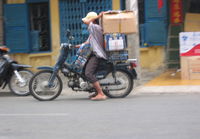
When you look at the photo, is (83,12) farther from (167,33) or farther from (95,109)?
(95,109)

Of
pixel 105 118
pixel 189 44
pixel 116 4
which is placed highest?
pixel 116 4

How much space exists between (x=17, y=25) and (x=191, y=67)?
5.58 metres

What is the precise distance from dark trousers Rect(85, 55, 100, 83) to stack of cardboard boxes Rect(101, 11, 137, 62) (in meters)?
0.31

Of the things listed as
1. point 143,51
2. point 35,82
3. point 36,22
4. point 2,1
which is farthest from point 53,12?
point 35,82

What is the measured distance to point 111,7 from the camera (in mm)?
13445

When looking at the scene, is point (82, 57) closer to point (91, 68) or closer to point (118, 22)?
point (91, 68)

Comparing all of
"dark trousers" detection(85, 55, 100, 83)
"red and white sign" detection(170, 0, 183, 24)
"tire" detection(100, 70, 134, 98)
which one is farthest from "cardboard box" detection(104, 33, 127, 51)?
"red and white sign" detection(170, 0, 183, 24)

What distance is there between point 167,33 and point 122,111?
587 centimetres

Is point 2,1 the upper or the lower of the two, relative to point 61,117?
upper

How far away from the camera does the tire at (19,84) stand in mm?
10367

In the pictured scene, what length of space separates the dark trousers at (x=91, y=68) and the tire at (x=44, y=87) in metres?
0.64

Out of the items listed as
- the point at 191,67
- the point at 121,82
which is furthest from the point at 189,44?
the point at 121,82

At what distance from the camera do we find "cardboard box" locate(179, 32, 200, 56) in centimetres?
1116

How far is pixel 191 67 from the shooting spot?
36.3ft
